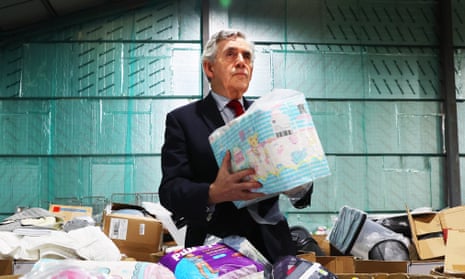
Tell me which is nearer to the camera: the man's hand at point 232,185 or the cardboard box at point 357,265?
the man's hand at point 232,185

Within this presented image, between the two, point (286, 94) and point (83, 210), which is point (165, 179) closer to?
point (286, 94)

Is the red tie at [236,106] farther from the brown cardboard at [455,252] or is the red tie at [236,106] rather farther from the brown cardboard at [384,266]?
the brown cardboard at [384,266]

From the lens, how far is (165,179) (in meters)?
1.27

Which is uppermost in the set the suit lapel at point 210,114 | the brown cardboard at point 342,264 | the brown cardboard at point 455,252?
the suit lapel at point 210,114

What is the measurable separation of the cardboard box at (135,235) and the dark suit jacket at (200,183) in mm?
2148

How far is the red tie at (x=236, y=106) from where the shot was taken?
1383 mm

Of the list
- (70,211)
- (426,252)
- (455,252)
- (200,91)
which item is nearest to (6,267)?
(455,252)

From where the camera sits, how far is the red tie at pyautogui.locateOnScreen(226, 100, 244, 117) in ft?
4.54

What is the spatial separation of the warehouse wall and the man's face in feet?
17.9

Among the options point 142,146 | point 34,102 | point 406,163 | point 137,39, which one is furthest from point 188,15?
point 406,163

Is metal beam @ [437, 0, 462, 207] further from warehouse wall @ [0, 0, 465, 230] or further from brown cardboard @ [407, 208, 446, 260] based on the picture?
brown cardboard @ [407, 208, 446, 260]

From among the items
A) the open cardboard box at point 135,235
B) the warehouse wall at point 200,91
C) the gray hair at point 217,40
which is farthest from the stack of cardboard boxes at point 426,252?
the warehouse wall at point 200,91

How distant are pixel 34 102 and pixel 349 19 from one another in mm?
4447

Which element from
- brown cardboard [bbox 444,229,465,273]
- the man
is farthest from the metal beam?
the man
